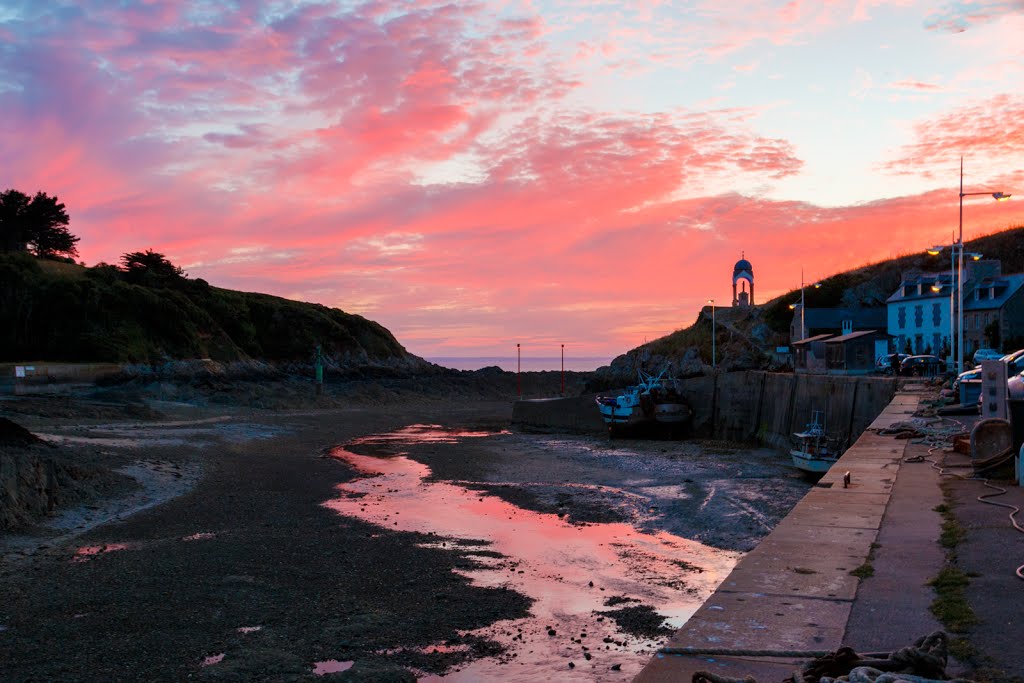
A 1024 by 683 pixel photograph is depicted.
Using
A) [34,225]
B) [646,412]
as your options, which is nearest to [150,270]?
[34,225]

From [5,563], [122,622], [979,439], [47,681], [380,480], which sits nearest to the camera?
[47,681]

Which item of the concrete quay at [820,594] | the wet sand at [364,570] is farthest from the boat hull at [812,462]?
the concrete quay at [820,594]

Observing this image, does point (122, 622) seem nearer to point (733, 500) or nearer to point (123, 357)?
point (733, 500)

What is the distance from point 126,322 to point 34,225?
102ft

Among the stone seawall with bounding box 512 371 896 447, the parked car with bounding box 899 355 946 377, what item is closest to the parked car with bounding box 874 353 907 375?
the parked car with bounding box 899 355 946 377

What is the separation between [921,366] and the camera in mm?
56062

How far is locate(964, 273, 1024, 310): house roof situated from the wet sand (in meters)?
42.9

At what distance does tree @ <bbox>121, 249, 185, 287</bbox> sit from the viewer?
8831cm

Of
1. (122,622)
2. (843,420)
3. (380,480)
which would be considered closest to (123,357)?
(380,480)

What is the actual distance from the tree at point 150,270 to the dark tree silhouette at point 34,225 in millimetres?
10544

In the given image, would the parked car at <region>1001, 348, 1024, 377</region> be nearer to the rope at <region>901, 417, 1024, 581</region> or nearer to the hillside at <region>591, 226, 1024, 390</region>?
the rope at <region>901, 417, 1024, 581</region>

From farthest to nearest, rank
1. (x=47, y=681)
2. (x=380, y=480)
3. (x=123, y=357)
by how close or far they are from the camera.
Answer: (x=123, y=357) → (x=380, y=480) → (x=47, y=681)

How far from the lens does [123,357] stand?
68.3 m

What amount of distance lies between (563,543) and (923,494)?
25.0 ft
